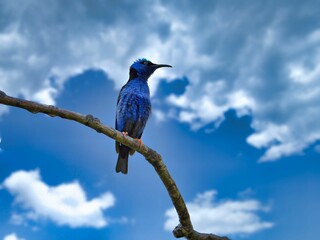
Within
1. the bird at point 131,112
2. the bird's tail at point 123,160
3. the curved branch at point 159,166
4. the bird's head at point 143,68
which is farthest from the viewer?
the bird's head at point 143,68

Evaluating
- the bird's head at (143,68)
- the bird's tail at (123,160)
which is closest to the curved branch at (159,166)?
the bird's tail at (123,160)

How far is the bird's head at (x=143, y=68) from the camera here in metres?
8.73

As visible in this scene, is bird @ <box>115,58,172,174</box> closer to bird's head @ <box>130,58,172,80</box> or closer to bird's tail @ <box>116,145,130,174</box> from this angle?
bird's tail @ <box>116,145,130,174</box>

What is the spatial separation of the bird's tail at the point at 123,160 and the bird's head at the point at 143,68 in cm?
181

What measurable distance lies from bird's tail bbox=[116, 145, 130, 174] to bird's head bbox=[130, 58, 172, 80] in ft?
5.95

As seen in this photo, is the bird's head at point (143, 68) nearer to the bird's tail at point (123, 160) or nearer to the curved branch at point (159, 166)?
the bird's tail at point (123, 160)

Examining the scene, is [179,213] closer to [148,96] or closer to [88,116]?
[88,116]

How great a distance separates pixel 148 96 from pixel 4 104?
14.5 feet

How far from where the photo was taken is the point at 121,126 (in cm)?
814

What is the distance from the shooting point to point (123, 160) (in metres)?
7.93

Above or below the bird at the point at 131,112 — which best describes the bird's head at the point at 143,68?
above

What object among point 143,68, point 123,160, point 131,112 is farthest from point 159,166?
point 143,68

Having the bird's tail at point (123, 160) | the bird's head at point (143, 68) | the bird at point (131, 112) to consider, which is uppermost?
the bird's head at point (143, 68)

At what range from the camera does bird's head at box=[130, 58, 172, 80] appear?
8.73 m
